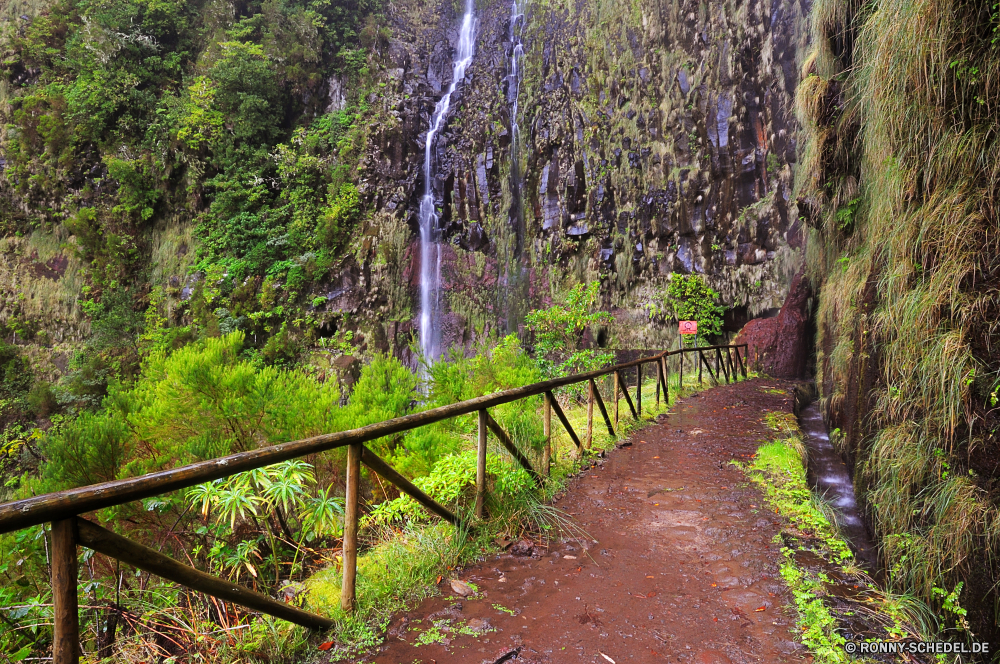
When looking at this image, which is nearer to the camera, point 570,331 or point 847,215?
point 847,215

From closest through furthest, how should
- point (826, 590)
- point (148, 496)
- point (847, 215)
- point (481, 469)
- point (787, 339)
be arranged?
point (148, 496), point (826, 590), point (481, 469), point (847, 215), point (787, 339)

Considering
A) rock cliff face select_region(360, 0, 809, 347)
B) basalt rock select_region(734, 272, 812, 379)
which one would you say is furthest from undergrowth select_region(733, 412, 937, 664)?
rock cliff face select_region(360, 0, 809, 347)

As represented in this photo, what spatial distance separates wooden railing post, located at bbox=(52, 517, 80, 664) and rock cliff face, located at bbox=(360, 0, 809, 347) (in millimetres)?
18768

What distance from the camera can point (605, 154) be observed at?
66.7 feet

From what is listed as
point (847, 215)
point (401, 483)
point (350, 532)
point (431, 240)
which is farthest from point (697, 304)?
point (350, 532)

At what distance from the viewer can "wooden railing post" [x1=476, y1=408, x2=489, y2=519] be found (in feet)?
12.1

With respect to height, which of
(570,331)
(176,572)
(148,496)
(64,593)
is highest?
(148,496)

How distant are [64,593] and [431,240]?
21948 mm

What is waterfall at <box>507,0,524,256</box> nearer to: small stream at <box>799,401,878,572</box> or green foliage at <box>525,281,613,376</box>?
green foliage at <box>525,281,613,376</box>

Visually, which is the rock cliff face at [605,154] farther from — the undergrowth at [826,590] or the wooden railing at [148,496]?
the wooden railing at [148,496]

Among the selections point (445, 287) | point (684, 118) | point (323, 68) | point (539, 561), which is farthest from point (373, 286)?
point (539, 561)

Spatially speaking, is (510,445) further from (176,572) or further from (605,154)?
(605,154)

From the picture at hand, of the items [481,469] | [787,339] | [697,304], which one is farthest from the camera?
[697,304]

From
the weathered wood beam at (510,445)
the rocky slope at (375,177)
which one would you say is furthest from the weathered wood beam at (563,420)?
the rocky slope at (375,177)
